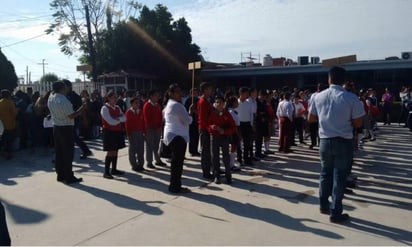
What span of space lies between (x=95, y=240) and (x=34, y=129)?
7.99m

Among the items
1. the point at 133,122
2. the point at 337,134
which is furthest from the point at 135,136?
the point at 337,134

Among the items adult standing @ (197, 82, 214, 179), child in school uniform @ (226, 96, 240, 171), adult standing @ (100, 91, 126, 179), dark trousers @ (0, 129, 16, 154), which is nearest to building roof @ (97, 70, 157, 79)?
dark trousers @ (0, 129, 16, 154)

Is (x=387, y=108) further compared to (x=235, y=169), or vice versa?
(x=387, y=108)

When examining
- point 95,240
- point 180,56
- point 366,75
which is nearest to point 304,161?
point 95,240

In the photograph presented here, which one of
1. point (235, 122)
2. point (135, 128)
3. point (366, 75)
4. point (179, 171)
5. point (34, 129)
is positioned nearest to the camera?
point (179, 171)

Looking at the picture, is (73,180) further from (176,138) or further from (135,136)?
(176,138)

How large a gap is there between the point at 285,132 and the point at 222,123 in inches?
152

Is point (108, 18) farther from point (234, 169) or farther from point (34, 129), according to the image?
point (234, 169)

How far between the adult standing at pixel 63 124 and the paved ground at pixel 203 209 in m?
0.35

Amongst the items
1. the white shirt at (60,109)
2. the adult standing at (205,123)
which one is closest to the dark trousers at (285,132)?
the adult standing at (205,123)

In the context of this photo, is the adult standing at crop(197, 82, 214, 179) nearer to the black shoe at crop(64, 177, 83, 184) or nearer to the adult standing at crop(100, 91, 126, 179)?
the adult standing at crop(100, 91, 126, 179)

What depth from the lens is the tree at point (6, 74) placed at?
90.1 feet

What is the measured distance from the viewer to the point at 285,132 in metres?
10.7

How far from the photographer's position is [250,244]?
4.39 m
